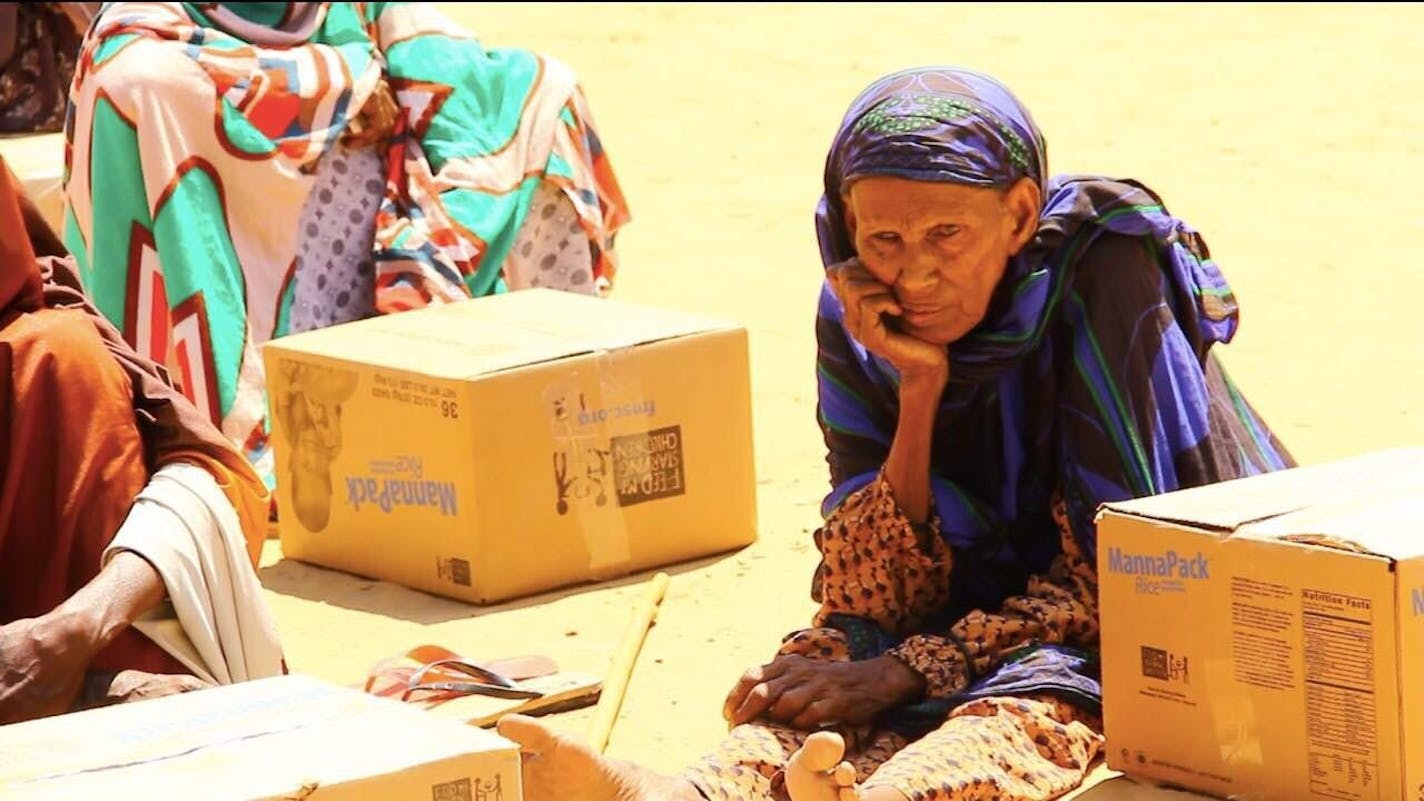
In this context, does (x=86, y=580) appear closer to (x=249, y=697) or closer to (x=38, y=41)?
(x=249, y=697)

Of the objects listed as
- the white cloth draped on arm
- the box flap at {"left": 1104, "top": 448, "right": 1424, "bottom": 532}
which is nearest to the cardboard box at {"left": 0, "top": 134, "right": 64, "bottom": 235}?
the white cloth draped on arm

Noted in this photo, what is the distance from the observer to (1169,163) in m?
9.84

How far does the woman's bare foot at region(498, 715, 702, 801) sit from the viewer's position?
362cm

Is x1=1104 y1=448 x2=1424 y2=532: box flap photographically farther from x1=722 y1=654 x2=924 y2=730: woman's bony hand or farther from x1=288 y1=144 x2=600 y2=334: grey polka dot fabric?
x1=288 y1=144 x2=600 y2=334: grey polka dot fabric

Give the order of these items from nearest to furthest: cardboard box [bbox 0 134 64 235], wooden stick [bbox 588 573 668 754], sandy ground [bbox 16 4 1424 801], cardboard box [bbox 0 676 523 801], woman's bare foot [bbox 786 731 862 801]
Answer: cardboard box [bbox 0 676 523 801] → woman's bare foot [bbox 786 731 862 801] → wooden stick [bbox 588 573 668 754] → sandy ground [bbox 16 4 1424 801] → cardboard box [bbox 0 134 64 235]

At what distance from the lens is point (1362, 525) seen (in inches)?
147

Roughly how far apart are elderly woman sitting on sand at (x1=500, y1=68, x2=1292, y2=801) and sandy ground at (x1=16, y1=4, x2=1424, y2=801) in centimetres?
31

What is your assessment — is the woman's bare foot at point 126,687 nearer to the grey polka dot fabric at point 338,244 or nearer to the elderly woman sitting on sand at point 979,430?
the elderly woman sitting on sand at point 979,430

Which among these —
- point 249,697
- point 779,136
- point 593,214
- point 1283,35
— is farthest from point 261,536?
point 1283,35

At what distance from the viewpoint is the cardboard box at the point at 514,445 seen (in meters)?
5.51

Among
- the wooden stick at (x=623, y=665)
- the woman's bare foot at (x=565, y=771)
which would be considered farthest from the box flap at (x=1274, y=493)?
the wooden stick at (x=623, y=665)

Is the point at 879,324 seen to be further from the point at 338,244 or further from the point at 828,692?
the point at 338,244

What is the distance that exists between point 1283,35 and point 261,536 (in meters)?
8.67

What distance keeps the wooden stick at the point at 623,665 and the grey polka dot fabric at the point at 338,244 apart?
5.34 feet
